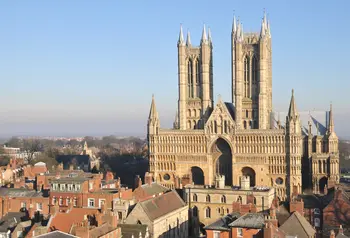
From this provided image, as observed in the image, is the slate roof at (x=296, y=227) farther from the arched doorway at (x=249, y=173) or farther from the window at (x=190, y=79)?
the window at (x=190, y=79)

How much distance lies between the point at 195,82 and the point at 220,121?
40.7 ft

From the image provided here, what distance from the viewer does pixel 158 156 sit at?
349 feet

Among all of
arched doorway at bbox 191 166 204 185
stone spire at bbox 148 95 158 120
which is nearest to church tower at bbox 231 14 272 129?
arched doorway at bbox 191 166 204 185

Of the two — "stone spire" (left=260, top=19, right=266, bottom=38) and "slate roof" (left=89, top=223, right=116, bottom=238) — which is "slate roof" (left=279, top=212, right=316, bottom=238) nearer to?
"slate roof" (left=89, top=223, right=116, bottom=238)

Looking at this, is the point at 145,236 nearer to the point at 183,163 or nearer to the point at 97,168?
the point at 183,163

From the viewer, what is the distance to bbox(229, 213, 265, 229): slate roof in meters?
47.9

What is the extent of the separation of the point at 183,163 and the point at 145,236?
4833cm

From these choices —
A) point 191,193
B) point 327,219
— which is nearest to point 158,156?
point 191,193

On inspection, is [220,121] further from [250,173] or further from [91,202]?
[91,202]

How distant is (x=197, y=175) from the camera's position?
10638cm

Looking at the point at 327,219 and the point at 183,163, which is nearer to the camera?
the point at 327,219

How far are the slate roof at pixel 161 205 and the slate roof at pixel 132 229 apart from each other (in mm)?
3364

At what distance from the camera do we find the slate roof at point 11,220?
58531 millimetres

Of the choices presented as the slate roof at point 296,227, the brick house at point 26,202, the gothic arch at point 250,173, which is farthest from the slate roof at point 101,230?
the gothic arch at point 250,173
